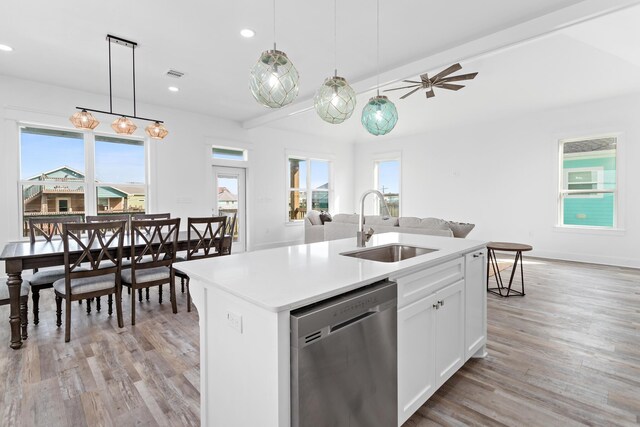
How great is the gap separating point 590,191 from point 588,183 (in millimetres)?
151

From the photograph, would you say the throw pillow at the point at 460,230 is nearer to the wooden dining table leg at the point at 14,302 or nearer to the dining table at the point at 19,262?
the dining table at the point at 19,262

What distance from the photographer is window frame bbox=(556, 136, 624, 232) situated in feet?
17.9

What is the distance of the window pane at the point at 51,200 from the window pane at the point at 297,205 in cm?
424

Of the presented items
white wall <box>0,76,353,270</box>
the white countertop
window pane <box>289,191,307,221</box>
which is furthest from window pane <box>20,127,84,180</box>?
the white countertop

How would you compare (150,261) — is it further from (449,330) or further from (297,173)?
(297,173)

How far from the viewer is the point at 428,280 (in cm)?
171

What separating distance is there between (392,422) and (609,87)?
249 inches

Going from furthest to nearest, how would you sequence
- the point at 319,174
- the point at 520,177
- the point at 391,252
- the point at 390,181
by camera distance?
the point at 390,181, the point at 319,174, the point at 520,177, the point at 391,252

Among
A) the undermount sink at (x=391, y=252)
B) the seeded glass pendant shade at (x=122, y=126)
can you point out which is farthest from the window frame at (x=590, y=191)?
the seeded glass pendant shade at (x=122, y=126)

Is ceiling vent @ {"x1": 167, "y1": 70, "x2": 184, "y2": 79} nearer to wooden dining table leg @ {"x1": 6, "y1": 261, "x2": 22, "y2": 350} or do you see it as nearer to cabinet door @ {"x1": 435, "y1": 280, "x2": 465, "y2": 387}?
wooden dining table leg @ {"x1": 6, "y1": 261, "x2": 22, "y2": 350}

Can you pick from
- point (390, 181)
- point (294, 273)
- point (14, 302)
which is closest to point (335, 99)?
point (294, 273)

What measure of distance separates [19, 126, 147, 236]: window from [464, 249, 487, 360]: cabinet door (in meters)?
5.53

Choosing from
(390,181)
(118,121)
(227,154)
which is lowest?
(390,181)

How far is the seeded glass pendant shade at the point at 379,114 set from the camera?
2.40 m
